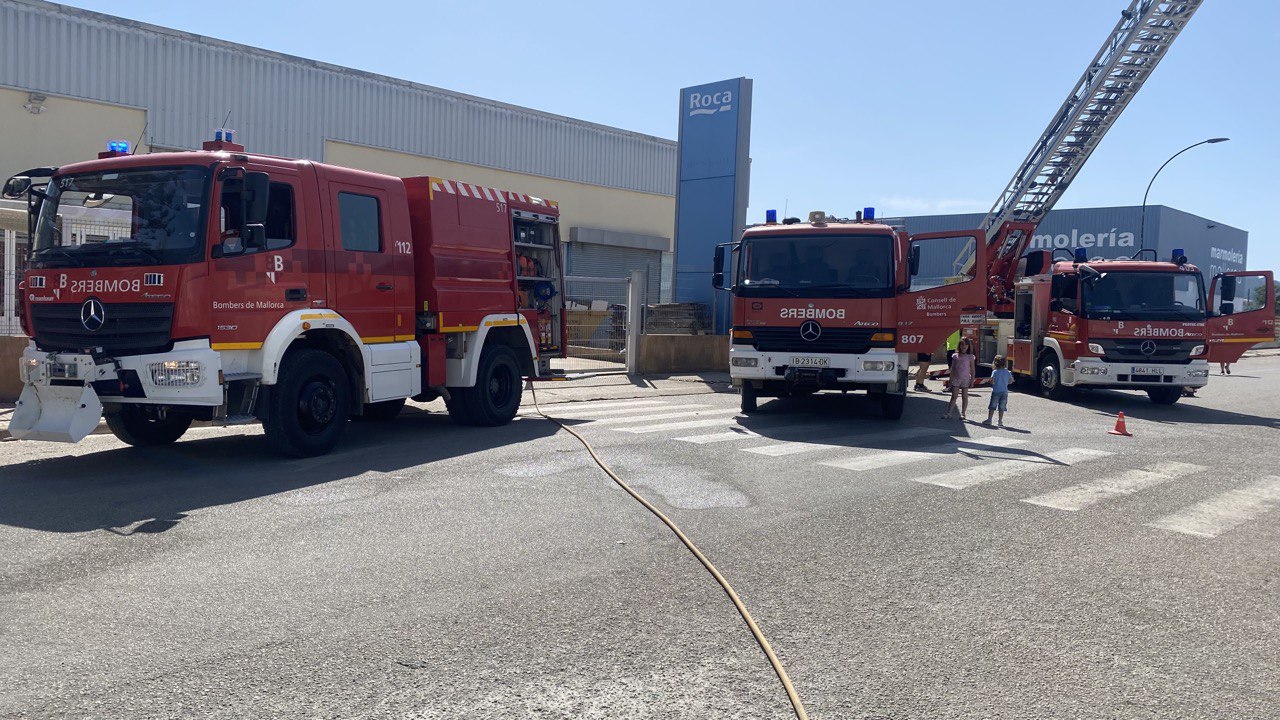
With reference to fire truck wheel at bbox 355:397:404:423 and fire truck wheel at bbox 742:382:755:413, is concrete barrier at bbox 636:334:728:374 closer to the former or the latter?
fire truck wheel at bbox 742:382:755:413

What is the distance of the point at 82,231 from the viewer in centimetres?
848

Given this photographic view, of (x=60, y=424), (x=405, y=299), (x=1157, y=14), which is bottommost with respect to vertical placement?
(x=60, y=424)

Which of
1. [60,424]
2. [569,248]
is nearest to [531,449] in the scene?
[60,424]

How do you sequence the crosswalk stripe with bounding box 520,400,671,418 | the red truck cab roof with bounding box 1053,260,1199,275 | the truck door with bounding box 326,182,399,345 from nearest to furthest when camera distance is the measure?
the truck door with bounding box 326,182,399,345, the crosswalk stripe with bounding box 520,400,671,418, the red truck cab roof with bounding box 1053,260,1199,275

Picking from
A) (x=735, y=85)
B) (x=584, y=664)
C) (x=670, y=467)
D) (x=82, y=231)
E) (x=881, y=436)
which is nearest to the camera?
(x=584, y=664)

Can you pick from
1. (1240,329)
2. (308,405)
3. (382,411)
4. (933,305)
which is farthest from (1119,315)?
(308,405)

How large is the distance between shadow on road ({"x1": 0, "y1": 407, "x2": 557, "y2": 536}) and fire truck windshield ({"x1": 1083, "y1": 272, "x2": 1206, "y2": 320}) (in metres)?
10.6

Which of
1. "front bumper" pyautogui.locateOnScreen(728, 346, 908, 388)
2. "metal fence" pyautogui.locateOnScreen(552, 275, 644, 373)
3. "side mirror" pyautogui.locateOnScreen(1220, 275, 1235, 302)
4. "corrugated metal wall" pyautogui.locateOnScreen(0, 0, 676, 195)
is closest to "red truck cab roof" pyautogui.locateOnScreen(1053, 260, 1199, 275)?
"side mirror" pyautogui.locateOnScreen(1220, 275, 1235, 302)

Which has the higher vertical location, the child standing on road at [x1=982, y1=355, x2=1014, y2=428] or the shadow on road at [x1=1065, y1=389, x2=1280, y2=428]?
the child standing on road at [x1=982, y1=355, x2=1014, y2=428]

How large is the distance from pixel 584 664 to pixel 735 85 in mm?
20259

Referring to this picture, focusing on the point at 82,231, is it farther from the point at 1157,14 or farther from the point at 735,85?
the point at 1157,14

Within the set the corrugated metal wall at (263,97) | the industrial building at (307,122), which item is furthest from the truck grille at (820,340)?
the corrugated metal wall at (263,97)

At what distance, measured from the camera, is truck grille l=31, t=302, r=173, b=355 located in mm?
7988

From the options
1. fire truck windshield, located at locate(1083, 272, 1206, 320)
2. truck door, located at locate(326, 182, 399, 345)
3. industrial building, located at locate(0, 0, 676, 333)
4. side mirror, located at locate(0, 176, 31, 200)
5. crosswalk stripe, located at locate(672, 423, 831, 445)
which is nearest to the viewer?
side mirror, located at locate(0, 176, 31, 200)
